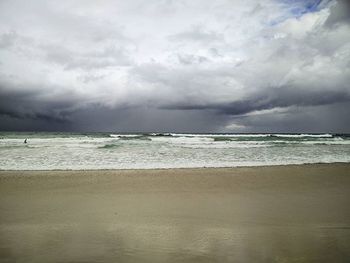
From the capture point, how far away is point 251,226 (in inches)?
205

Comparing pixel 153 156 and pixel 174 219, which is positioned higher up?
pixel 153 156

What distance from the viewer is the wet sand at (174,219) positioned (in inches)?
161

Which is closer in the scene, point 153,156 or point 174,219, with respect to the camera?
point 174,219

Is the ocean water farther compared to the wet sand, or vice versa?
the ocean water

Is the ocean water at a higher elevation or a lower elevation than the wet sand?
higher

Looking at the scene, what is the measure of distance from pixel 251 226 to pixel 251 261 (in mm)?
1418

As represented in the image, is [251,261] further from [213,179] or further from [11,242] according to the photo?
[213,179]

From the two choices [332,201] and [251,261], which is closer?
[251,261]

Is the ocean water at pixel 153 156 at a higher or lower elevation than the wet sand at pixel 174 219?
higher

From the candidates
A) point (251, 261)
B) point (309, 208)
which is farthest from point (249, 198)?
point (251, 261)

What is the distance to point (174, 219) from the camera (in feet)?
18.6

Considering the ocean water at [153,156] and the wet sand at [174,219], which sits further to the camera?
the ocean water at [153,156]

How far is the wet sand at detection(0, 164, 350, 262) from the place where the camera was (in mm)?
4090

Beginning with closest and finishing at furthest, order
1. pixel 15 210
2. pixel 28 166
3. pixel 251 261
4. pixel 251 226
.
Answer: pixel 251 261
pixel 251 226
pixel 15 210
pixel 28 166
